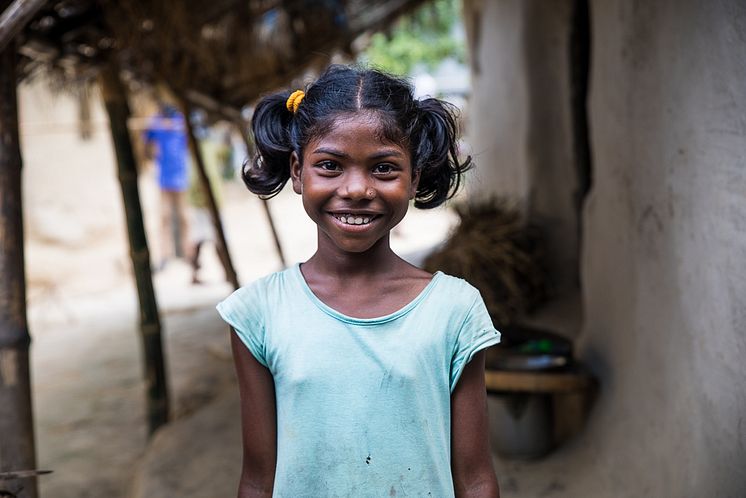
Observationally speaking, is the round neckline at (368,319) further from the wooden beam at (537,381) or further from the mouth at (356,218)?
the wooden beam at (537,381)

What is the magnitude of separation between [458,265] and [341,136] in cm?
292

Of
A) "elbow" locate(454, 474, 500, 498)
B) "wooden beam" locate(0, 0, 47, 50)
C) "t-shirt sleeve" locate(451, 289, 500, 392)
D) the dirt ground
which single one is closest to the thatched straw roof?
"wooden beam" locate(0, 0, 47, 50)

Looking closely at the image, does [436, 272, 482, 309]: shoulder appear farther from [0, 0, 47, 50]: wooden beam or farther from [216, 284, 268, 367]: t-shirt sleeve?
[0, 0, 47, 50]: wooden beam

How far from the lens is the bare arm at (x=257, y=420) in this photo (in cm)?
144

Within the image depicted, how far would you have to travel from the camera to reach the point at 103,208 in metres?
11.4

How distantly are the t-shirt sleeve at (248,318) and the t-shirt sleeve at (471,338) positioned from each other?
1.06 feet

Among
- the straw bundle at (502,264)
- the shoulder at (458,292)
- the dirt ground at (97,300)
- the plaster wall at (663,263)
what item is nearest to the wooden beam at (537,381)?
the plaster wall at (663,263)

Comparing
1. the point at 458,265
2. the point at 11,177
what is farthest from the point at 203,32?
the point at 11,177

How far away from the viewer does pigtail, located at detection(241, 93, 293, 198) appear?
154 centimetres

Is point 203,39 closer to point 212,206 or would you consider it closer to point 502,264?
point 212,206

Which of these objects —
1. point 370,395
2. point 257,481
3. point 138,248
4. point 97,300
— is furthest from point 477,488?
point 97,300

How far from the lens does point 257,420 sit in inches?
56.9

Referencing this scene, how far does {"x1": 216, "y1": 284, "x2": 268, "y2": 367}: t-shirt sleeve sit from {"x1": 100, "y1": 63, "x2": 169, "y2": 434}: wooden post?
3262 mm

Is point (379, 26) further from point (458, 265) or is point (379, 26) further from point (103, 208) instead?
point (103, 208)
